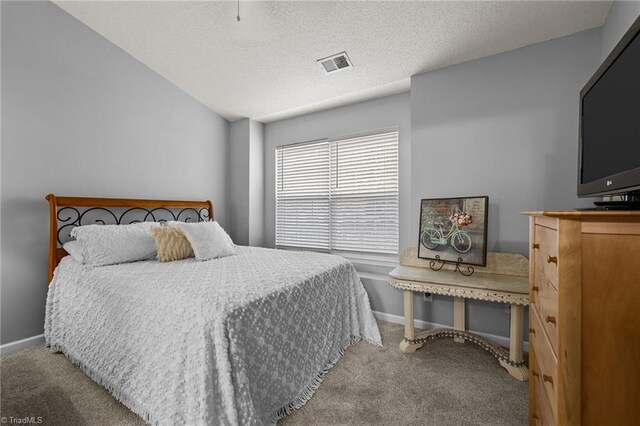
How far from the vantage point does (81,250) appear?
213cm

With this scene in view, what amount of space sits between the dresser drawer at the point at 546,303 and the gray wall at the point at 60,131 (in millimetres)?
3348

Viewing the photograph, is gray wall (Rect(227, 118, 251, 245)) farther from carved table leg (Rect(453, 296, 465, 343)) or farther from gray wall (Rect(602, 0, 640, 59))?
gray wall (Rect(602, 0, 640, 59))

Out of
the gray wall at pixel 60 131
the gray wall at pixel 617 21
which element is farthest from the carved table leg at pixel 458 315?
the gray wall at pixel 60 131

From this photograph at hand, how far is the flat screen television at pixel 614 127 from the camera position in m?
0.86

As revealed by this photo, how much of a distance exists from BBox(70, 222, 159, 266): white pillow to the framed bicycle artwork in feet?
7.89

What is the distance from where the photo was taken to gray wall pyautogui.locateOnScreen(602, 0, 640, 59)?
1447mm

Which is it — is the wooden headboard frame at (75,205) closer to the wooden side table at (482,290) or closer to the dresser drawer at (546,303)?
the wooden side table at (482,290)

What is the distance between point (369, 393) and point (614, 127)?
5.79 feet

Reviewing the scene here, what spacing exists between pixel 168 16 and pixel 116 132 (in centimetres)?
121

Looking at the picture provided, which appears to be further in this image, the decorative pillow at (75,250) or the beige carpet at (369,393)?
the decorative pillow at (75,250)

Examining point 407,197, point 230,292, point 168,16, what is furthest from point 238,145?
point 230,292

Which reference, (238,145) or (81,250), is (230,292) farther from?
(238,145)

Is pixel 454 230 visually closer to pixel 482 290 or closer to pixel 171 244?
pixel 482 290

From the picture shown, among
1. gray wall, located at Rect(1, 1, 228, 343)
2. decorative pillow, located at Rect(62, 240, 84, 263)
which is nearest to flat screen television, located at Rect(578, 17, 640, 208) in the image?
decorative pillow, located at Rect(62, 240, 84, 263)
